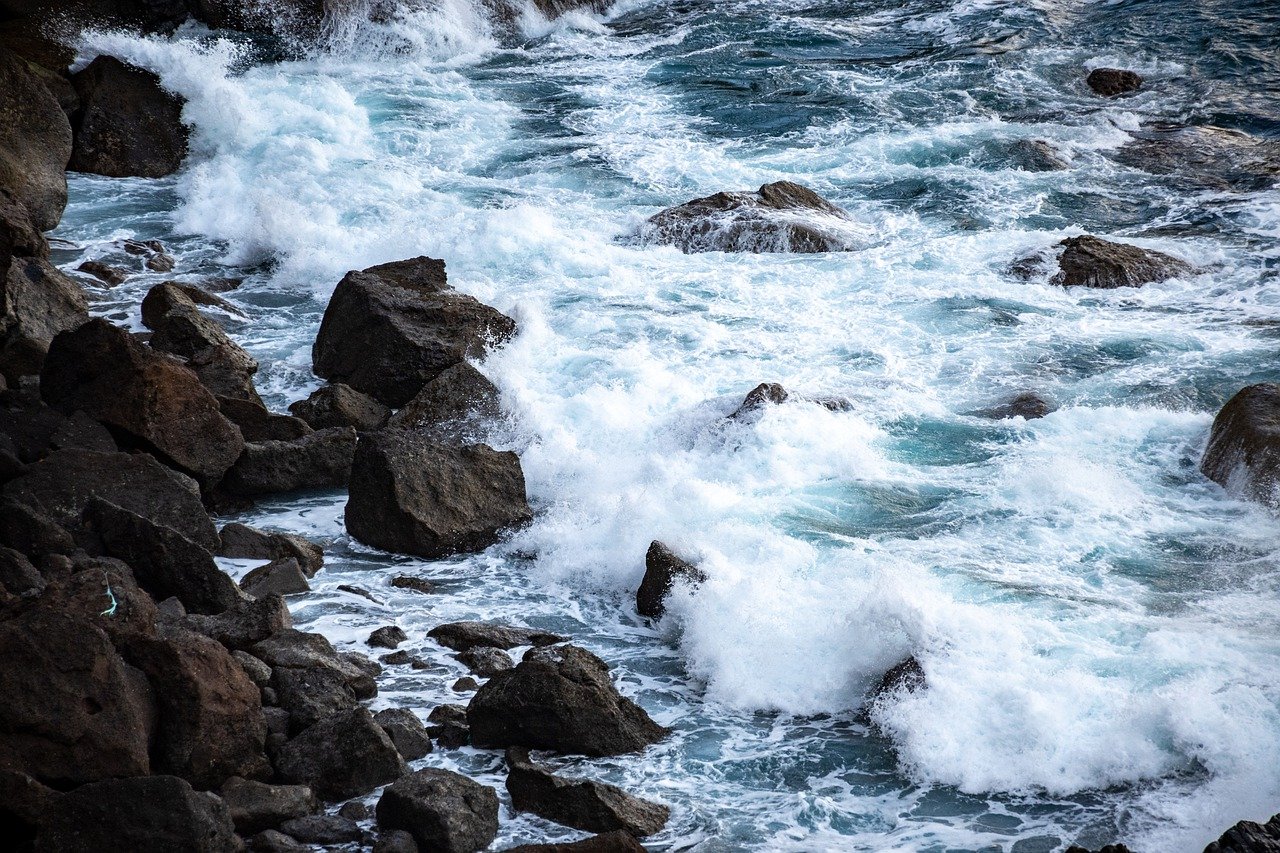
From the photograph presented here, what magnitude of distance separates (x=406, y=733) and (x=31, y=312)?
4.69 metres

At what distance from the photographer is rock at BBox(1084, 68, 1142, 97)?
16484 mm

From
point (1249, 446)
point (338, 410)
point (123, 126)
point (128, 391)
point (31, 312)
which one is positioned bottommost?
point (1249, 446)

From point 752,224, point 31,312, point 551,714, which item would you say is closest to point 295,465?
point 31,312

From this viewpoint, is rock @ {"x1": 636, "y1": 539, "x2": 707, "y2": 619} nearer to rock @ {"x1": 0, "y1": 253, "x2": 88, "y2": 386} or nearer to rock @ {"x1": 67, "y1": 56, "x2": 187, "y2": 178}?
rock @ {"x1": 0, "y1": 253, "x2": 88, "y2": 386}

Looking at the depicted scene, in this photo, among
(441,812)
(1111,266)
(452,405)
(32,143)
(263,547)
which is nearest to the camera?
(441,812)

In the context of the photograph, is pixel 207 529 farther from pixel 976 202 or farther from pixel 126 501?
pixel 976 202

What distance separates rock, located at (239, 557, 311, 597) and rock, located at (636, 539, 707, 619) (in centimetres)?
181

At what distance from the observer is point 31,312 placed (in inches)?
322

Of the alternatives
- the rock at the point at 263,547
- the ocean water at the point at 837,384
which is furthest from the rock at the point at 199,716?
the rock at the point at 263,547

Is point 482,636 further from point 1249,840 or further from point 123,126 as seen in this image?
point 123,126

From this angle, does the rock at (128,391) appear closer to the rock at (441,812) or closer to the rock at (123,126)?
the rock at (441,812)

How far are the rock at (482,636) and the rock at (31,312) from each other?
130 inches

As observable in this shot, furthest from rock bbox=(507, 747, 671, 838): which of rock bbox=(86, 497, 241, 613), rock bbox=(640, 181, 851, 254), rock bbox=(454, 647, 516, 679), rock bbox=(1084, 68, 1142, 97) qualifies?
rock bbox=(1084, 68, 1142, 97)

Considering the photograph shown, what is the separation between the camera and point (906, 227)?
12.7 m
